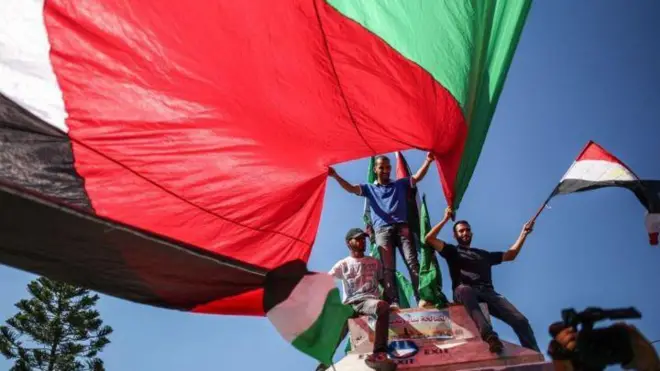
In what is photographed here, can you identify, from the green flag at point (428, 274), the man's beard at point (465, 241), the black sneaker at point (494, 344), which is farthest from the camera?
the man's beard at point (465, 241)

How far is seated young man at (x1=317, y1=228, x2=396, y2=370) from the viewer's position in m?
4.78

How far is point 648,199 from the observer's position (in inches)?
225

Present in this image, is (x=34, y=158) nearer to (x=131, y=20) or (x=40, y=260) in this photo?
(x=40, y=260)

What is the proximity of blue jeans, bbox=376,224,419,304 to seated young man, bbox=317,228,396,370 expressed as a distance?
156mm

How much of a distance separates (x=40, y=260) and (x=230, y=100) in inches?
77.2

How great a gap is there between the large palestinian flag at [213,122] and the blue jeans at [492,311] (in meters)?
0.90

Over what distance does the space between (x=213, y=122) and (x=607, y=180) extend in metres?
4.29

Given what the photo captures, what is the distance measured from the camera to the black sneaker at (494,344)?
4.54m

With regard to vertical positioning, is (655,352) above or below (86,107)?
below

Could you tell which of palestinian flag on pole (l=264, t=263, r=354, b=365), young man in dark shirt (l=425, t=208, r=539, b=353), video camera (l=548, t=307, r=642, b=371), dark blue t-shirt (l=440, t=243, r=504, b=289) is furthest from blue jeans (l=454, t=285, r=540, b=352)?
video camera (l=548, t=307, r=642, b=371)

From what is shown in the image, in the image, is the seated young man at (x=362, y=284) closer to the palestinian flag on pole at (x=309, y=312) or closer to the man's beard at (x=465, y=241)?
the palestinian flag on pole at (x=309, y=312)

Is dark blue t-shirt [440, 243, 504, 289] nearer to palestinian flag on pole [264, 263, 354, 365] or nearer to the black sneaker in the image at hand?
the black sneaker

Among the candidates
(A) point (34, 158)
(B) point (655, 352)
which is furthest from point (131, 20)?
(B) point (655, 352)

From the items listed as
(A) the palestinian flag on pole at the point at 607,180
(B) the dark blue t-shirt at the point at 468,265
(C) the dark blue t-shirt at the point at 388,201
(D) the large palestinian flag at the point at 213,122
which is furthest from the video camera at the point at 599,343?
(C) the dark blue t-shirt at the point at 388,201
